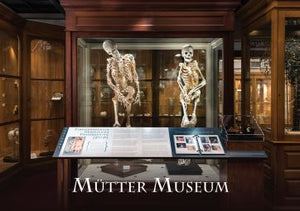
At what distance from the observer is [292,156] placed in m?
4.05

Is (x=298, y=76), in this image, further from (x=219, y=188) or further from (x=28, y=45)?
(x=28, y=45)

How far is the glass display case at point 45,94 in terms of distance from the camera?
20.0ft

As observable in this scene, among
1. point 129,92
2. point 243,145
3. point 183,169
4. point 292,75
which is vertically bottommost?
point 183,169

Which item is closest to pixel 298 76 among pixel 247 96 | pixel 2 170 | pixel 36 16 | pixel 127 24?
pixel 247 96

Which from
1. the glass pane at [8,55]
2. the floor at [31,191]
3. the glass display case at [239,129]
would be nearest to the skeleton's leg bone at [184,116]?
the glass display case at [239,129]

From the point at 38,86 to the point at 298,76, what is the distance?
4.18 meters

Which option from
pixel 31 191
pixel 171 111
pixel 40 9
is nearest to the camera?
pixel 171 111

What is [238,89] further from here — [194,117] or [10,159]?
[10,159]

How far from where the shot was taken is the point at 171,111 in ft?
13.2

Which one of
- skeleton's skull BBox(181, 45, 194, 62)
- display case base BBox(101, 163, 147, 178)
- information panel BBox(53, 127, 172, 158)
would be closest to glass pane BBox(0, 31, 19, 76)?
information panel BBox(53, 127, 172, 158)

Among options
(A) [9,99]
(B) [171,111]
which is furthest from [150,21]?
(A) [9,99]

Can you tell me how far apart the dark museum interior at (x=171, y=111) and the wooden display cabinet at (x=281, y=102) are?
0.01 m

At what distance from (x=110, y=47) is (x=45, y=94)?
2.79 m

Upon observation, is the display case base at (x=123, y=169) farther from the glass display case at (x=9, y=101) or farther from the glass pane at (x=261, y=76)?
the glass display case at (x=9, y=101)
